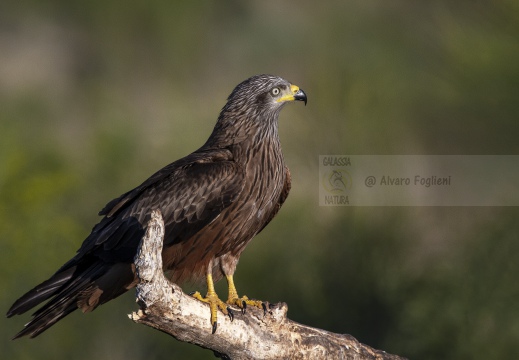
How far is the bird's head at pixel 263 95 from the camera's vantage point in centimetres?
739

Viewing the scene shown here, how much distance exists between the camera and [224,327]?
6.00m

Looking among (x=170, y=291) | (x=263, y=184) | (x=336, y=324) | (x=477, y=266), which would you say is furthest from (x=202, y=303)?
(x=477, y=266)

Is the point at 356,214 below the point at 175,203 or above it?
above

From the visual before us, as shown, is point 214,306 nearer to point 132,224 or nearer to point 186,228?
point 186,228

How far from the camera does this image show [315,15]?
774 inches

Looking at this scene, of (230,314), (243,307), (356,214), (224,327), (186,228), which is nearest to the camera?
(224,327)

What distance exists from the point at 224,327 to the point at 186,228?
885 millimetres

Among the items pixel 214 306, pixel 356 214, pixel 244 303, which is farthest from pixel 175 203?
pixel 356 214

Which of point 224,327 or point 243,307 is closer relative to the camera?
point 224,327

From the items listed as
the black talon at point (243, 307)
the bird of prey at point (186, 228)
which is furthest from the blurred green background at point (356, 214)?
the black talon at point (243, 307)

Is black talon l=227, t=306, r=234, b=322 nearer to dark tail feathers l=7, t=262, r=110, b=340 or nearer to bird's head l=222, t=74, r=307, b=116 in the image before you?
dark tail feathers l=7, t=262, r=110, b=340

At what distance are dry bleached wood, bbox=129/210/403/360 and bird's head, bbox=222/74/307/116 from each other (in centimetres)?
167

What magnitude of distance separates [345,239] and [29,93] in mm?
7362

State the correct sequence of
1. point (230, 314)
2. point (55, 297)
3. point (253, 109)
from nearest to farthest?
point (230, 314) < point (55, 297) < point (253, 109)
